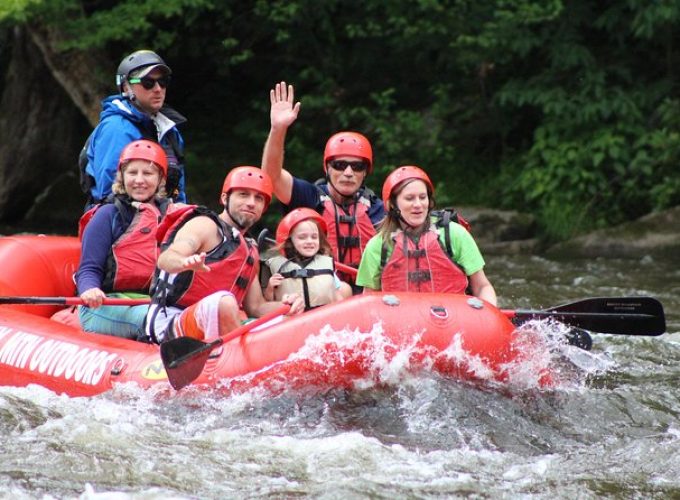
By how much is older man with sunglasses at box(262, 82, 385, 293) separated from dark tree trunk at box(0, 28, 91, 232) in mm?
7323

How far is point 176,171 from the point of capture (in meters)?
6.35

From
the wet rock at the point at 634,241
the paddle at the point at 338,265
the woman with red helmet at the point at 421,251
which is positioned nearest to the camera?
the woman with red helmet at the point at 421,251

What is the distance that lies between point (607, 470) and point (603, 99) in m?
7.49

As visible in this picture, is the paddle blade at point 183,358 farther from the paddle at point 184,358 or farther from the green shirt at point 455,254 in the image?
the green shirt at point 455,254

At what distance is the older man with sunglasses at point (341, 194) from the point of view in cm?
626

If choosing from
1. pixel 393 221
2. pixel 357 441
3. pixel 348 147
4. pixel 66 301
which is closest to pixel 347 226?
pixel 348 147

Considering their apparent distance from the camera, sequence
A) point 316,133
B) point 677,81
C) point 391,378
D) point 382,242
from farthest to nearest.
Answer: point 316,133
point 677,81
point 382,242
point 391,378

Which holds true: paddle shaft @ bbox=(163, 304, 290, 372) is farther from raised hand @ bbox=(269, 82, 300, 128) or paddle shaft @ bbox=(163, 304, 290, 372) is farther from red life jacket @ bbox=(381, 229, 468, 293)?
raised hand @ bbox=(269, 82, 300, 128)

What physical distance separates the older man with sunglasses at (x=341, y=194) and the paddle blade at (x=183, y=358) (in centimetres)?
172

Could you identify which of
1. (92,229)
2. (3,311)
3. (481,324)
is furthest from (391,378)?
(3,311)

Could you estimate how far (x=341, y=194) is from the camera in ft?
21.0

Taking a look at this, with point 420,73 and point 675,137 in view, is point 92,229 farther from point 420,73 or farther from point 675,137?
point 420,73

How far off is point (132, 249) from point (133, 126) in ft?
2.74

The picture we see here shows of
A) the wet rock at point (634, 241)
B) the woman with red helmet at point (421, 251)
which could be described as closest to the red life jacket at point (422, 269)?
the woman with red helmet at point (421, 251)
